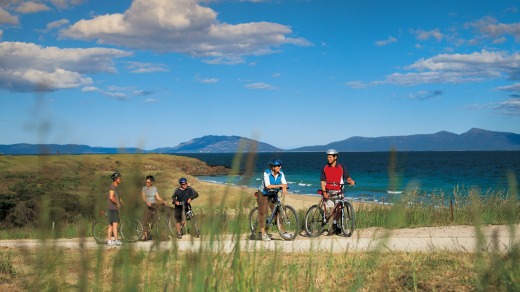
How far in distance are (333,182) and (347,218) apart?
3.25 feet

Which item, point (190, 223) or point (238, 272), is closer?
point (238, 272)

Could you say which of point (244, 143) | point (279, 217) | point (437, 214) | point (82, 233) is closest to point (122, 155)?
point (82, 233)

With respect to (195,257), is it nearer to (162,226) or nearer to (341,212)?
(162,226)

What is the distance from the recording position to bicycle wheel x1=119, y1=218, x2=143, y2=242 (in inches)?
94.1

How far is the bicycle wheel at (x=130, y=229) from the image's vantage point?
239 centimetres

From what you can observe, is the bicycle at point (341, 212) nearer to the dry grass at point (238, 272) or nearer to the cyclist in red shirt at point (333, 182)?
the cyclist in red shirt at point (333, 182)

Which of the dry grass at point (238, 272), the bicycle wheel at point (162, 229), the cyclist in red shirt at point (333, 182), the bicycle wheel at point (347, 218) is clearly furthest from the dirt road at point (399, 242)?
the cyclist in red shirt at point (333, 182)

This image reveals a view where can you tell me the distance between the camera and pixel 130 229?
2426 mm

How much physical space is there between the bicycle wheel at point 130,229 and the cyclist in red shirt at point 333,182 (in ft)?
36.4

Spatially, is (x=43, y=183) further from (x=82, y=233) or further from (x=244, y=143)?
(x=244, y=143)

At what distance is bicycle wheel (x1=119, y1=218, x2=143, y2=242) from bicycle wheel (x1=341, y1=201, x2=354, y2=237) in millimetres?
11651

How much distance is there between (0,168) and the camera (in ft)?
114

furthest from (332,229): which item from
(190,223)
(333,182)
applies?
(190,223)

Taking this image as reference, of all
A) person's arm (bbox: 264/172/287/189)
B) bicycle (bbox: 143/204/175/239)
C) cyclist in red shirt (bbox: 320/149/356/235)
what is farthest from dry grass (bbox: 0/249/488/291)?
cyclist in red shirt (bbox: 320/149/356/235)
